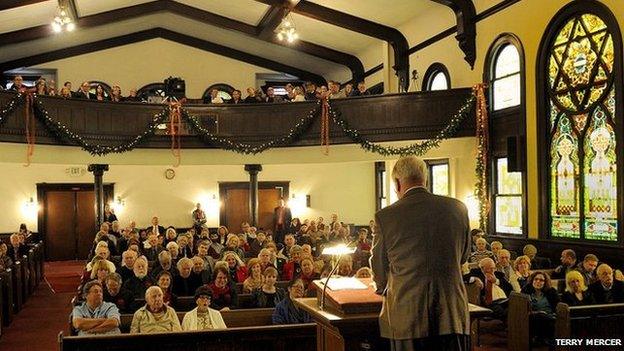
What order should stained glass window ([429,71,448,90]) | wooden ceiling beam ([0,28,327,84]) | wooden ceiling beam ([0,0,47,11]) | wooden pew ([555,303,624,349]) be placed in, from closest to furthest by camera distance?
wooden pew ([555,303,624,349])
wooden ceiling beam ([0,0,47,11])
stained glass window ([429,71,448,90])
wooden ceiling beam ([0,28,327,84])

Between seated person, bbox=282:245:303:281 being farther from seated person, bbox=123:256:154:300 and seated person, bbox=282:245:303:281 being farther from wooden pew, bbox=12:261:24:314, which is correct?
wooden pew, bbox=12:261:24:314

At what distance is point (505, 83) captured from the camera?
14.3 m

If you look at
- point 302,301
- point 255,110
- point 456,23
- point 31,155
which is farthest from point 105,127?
point 302,301

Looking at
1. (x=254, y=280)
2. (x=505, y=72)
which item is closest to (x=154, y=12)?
(x=505, y=72)

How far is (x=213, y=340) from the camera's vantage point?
5.68m

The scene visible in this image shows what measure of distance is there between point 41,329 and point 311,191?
13077mm

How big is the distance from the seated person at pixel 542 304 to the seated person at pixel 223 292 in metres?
3.41

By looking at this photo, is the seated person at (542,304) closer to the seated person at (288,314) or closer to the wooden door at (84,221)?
the seated person at (288,314)

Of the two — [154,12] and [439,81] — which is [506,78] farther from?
[154,12]

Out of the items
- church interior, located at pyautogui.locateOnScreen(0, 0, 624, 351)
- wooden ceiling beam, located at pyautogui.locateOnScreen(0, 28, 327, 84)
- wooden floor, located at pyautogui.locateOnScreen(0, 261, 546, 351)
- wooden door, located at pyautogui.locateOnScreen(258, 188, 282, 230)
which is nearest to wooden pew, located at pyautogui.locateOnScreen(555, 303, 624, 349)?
church interior, located at pyautogui.locateOnScreen(0, 0, 624, 351)

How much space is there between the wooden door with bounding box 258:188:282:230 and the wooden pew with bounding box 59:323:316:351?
53.8ft

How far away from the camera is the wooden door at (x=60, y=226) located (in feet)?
67.2

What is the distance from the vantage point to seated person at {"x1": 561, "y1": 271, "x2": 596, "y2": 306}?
7977mm

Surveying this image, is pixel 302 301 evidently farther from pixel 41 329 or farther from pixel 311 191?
pixel 311 191
